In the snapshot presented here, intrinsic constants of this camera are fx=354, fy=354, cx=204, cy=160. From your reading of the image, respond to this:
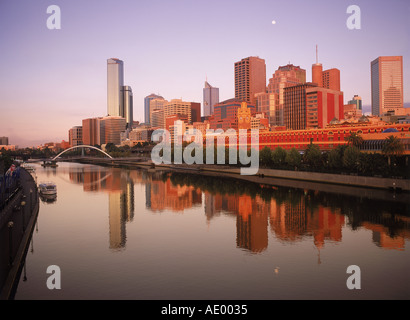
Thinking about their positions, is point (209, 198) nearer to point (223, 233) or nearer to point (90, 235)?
point (223, 233)

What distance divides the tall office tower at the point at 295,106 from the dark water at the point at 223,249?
114 metres

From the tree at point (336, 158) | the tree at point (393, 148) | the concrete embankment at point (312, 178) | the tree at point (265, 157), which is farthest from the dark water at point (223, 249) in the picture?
the tree at point (265, 157)

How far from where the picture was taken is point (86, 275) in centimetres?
2114

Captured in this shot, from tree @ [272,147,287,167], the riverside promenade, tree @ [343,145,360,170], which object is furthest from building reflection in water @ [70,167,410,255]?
tree @ [272,147,287,167]

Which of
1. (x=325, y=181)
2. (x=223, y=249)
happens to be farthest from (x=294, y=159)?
(x=223, y=249)

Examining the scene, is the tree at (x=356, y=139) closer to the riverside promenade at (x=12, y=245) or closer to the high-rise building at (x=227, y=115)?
the riverside promenade at (x=12, y=245)

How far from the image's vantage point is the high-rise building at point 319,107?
477ft

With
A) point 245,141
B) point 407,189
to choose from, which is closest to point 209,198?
point 407,189

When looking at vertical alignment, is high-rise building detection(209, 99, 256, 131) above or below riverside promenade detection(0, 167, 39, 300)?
above

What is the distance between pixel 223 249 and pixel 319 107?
131 metres

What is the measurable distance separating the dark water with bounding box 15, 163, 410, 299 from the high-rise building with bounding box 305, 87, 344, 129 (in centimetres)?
10337

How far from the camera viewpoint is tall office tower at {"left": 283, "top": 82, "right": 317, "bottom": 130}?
157m

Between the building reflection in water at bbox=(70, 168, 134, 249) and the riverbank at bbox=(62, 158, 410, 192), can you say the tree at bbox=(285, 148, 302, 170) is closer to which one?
the riverbank at bbox=(62, 158, 410, 192)
